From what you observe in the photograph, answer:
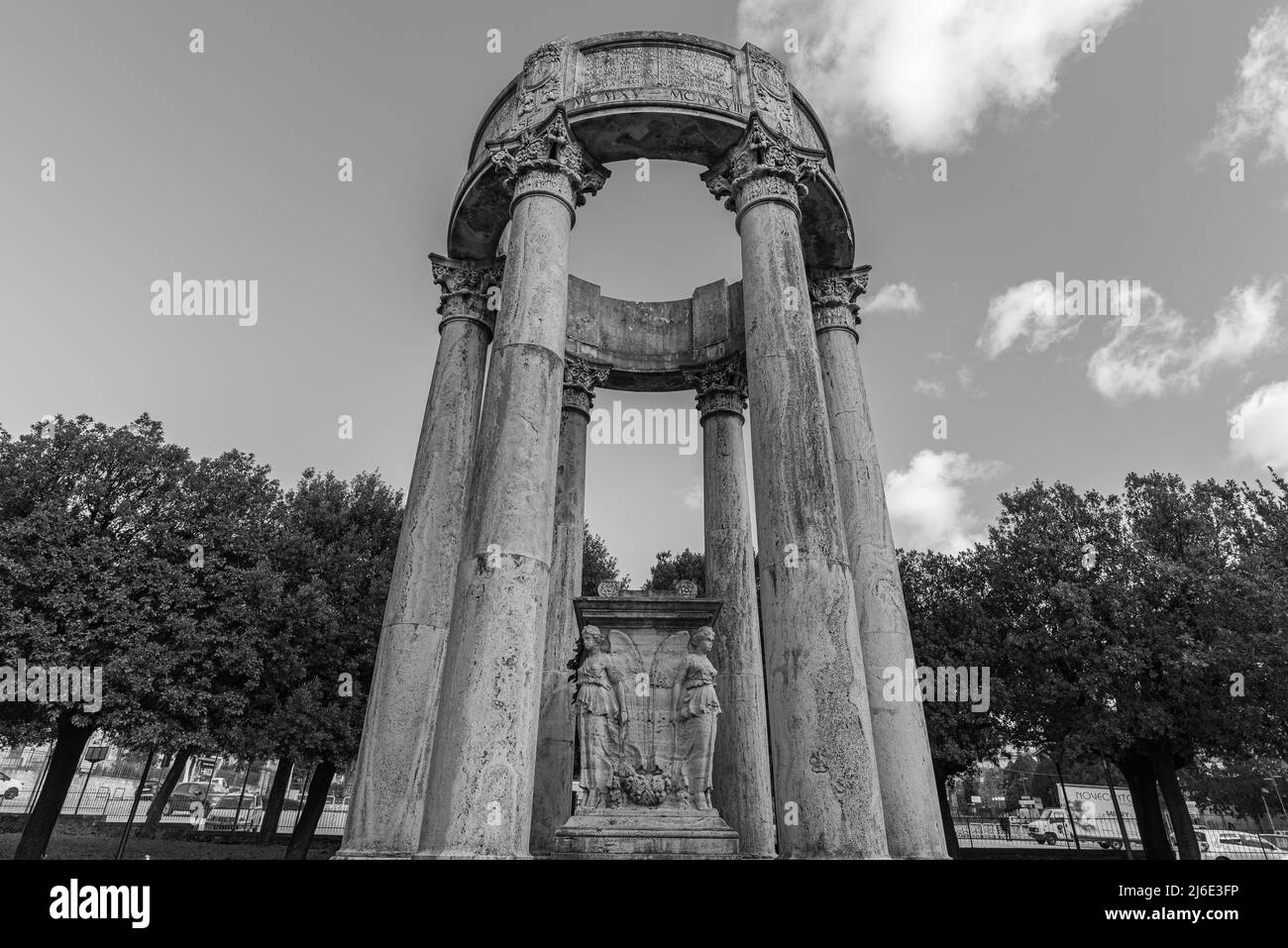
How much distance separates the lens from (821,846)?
33.2ft

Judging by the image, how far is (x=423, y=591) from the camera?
15.9 metres

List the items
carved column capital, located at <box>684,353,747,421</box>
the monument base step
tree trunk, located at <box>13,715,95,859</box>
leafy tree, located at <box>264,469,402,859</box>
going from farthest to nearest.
Answer: leafy tree, located at <box>264,469,402,859</box>
tree trunk, located at <box>13,715,95,859</box>
carved column capital, located at <box>684,353,747,421</box>
the monument base step

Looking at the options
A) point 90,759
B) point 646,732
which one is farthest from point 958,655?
point 90,759

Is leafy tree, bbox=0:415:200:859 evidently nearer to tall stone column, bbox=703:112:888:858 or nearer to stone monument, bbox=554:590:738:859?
stone monument, bbox=554:590:738:859

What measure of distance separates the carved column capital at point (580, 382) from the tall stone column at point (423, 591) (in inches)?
142

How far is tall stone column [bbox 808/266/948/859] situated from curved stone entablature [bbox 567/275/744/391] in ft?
13.5

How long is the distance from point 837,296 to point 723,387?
4.55 m

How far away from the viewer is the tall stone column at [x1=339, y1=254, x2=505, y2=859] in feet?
46.5

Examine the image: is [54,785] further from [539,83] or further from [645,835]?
[539,83]

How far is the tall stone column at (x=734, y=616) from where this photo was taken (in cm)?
1738

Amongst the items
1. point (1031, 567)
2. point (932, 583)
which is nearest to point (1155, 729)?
point (1031, 567)

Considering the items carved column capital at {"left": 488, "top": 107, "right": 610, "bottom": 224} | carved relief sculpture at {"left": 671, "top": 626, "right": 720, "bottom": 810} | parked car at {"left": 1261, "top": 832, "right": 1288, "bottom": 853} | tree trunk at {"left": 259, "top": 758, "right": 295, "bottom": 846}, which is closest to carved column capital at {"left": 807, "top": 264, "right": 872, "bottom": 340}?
carved column capital at {"left": 488, "top": 107, "right": 610, "bottom": 224}

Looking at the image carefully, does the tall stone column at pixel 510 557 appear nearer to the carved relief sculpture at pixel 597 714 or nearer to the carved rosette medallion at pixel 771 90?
the carved relief sculpture at pixel 597 714
